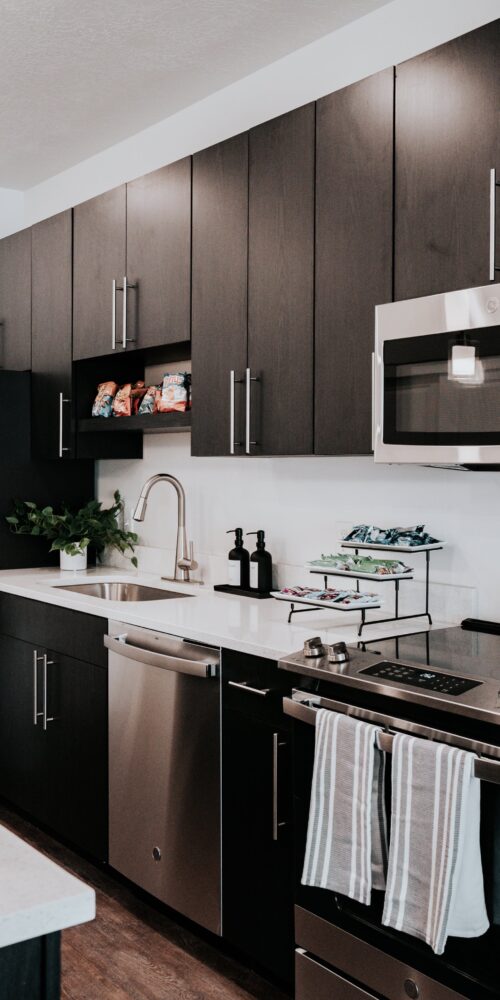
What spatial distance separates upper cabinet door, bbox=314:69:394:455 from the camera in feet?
7.56

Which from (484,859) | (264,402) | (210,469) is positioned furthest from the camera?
(210,469)

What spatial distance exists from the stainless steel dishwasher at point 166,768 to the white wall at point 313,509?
64cm

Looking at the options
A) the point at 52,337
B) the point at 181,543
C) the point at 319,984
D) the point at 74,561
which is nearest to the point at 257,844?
the point at 319,984

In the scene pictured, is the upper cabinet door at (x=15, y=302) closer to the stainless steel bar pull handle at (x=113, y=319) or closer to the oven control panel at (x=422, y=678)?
the stainless steel bar pull handle at (x=113, y=319)

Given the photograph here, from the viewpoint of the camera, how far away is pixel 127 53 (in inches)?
117

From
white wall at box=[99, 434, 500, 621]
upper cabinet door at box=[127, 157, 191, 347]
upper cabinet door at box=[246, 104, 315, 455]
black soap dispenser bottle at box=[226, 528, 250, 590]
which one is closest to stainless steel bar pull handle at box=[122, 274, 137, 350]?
upper cabinet door at box=[127, 157, 191, 347]

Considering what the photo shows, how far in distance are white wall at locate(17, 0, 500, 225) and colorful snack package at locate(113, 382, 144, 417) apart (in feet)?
2.94

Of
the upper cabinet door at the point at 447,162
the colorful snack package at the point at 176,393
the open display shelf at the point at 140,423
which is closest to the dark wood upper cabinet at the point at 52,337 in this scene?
the open display shelf at the point at 140,423

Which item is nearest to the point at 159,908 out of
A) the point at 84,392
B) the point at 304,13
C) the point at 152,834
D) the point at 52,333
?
the point at 152,834

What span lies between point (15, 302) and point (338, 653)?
2.66 m

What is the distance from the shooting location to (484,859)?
1.66 metres

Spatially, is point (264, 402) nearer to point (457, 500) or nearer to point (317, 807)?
point (457, 500)

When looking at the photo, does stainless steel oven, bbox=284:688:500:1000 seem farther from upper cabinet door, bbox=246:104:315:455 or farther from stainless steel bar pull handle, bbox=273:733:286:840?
upper cabinet door, bbox=246:104:315:455

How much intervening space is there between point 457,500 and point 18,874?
5.90ft
